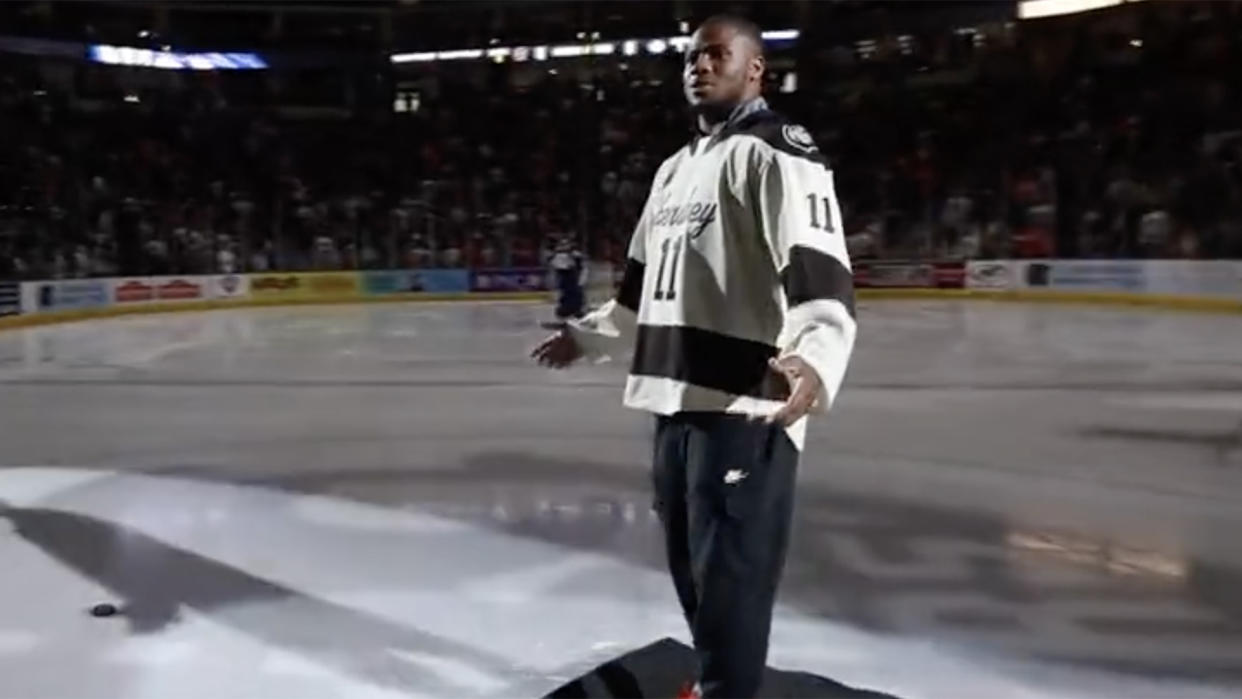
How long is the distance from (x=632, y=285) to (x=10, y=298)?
1493 cm

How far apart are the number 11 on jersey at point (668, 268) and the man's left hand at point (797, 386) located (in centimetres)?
36

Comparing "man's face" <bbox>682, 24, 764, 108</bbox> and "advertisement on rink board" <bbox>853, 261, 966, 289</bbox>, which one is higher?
"man's face" <bbox>682, 24, 764, 108</bbox>

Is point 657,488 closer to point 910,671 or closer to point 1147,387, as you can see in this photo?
point 910,671

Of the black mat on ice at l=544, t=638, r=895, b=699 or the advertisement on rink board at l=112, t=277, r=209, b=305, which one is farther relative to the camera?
the advertisement on rink board at l=112, t=277, r=209, b=305

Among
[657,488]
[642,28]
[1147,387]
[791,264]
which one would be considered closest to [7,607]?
[657,488]

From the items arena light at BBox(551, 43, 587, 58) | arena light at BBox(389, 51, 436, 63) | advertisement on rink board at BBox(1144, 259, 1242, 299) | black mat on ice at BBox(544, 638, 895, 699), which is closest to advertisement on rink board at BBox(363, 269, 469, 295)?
arena light at BBox(389, 51, 436, 63)

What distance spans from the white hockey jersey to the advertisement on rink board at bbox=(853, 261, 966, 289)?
16582 millimetres

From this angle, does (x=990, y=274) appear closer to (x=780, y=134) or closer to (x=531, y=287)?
(x=531, y=287)

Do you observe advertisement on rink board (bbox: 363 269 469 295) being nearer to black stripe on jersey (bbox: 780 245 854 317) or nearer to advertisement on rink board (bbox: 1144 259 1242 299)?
advertisement on rink board (bbox: 1144 259 1242 299)

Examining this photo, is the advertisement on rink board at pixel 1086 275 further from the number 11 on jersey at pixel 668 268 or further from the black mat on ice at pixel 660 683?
the number 11 on jersey at pixel 668 268

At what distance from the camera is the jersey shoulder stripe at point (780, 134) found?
2197 millimetres

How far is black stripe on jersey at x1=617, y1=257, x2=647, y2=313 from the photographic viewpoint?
270 cm

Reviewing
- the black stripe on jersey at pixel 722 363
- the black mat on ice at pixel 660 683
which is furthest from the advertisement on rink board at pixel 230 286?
the black stripe on jersey at pixel 722 363

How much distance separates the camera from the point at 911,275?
62.6 ft
